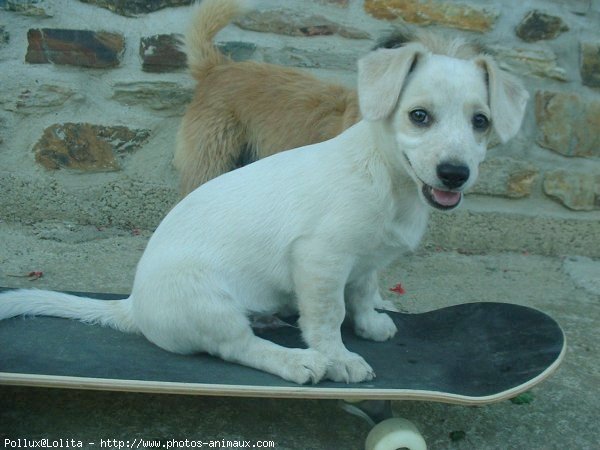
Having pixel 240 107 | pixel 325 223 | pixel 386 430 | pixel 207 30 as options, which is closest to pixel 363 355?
pixel 386 430

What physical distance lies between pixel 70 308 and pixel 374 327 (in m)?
0.90

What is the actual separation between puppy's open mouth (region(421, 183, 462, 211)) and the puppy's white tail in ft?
2.99

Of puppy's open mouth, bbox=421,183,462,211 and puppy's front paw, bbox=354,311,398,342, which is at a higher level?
puppy's open mouth, bbox=421,183,462,211

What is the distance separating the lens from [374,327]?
2.03m

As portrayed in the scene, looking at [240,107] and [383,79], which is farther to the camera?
[240,107]

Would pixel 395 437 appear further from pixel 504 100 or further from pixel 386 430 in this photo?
pixel 504 100

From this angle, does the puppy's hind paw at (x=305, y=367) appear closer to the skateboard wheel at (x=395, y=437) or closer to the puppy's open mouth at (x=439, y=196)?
the skateboard wheel at (x=395, y=437)

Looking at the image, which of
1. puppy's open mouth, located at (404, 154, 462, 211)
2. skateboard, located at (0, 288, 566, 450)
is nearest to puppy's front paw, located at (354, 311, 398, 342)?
skateboard, located at (0, 288, 566, 450)

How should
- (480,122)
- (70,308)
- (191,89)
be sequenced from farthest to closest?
(191,89)
(70,308)
(480,122)

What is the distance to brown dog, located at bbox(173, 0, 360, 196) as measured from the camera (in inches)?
111

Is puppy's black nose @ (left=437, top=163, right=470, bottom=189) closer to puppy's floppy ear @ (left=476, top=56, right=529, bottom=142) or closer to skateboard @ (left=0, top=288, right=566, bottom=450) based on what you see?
puppy's floppy ear @ (left=476, top=56, right=529, bottom=142)

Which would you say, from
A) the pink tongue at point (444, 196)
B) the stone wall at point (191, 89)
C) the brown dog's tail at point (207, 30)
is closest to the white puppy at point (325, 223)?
the pink tongue at point (444, 196)

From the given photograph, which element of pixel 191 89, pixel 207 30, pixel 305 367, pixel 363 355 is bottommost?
pixel 363 355

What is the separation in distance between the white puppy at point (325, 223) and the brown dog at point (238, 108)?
0.99 meters
